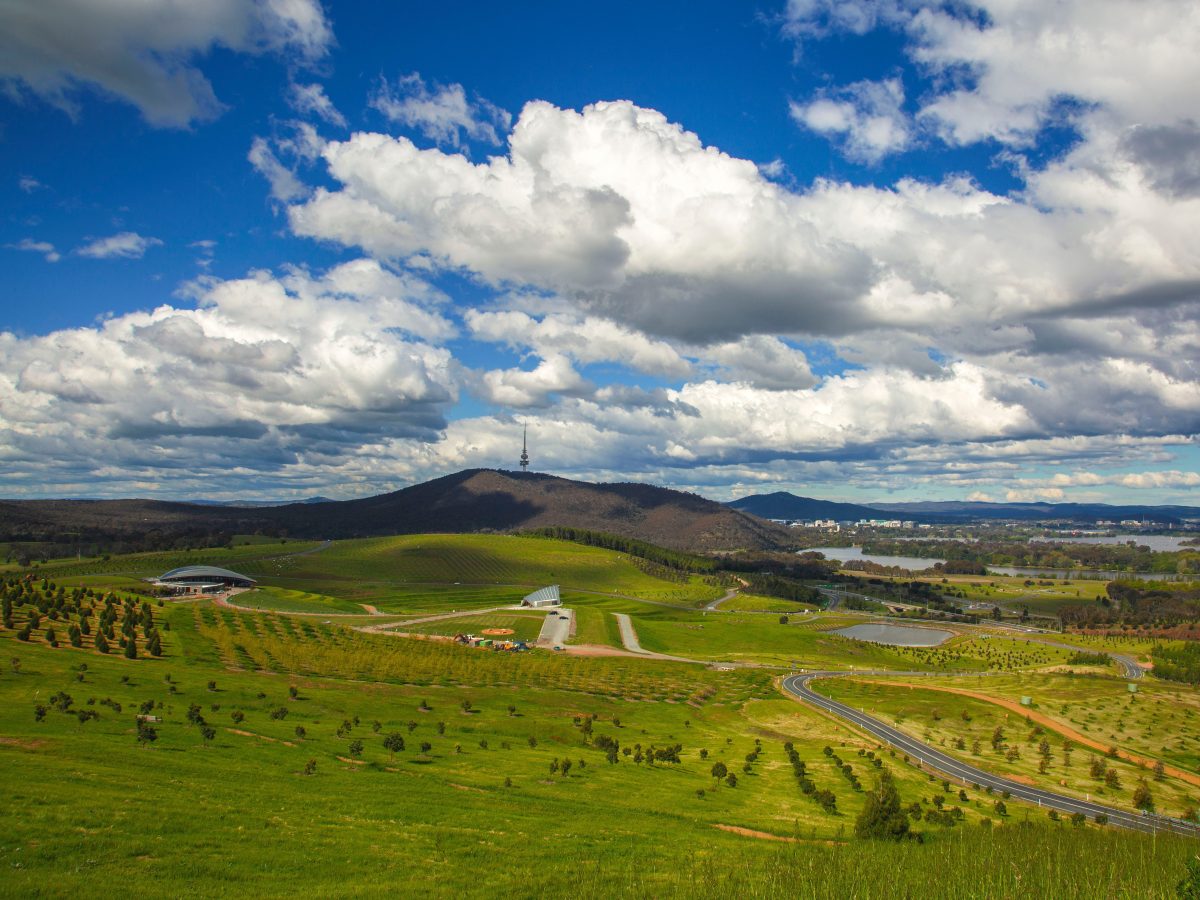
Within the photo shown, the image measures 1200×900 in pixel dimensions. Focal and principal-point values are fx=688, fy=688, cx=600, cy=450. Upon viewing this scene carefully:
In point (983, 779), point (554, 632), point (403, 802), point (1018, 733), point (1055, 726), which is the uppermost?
point (403, 802)

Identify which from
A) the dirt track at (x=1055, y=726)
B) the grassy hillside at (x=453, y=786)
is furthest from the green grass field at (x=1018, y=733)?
the dirt track at (x=1055, y=726)

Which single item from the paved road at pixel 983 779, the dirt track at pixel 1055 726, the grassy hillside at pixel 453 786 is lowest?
the dirt track at pixel 1055 726

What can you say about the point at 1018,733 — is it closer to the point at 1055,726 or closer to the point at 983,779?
the point at 1055,726

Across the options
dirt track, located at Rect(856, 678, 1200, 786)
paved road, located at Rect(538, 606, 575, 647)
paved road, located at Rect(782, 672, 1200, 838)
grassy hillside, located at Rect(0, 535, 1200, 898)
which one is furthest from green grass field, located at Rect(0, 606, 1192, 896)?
paved road, located at Rect(538, 606, 575, 647)

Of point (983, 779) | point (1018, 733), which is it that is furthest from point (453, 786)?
point (1018, 733)

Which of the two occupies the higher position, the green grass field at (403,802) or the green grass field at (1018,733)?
the green grass field at (403,802)

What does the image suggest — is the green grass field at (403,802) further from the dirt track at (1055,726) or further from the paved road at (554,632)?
the paved road at (554,632)

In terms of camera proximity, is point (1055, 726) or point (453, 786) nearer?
point (453, 786)

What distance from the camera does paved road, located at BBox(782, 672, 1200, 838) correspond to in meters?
61.1

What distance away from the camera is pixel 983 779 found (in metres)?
74.2

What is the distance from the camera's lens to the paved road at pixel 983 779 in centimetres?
6106

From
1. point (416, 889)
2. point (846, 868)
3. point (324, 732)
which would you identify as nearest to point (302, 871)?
point (416, 889)

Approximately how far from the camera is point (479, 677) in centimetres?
11225

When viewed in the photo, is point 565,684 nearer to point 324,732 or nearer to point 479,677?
point 479,677
